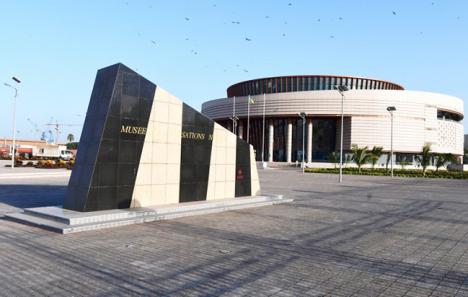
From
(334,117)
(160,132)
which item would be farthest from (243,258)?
(334,117)

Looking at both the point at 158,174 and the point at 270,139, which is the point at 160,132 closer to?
the point at 158,174

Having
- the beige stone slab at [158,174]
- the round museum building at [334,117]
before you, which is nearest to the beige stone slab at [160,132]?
the beige stone slab at [158,174]

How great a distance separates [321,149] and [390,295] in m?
73.6

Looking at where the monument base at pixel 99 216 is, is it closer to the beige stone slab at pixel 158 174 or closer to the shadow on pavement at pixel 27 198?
the beige stone slab at pixel 158 174

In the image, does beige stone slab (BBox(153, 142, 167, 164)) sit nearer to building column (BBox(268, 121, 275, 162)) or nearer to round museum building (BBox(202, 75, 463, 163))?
round museum building (BBox(202, 75, 463, 163))

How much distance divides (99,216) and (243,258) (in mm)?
5473

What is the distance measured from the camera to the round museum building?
70688 mm

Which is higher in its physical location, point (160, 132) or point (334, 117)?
point (334, 117)

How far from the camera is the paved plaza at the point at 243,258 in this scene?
6254mm

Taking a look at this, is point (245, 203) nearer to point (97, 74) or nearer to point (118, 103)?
point (118, 103)

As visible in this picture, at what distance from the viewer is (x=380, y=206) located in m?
17.8

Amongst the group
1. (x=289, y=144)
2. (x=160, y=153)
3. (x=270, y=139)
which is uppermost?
(x=270, y=139)

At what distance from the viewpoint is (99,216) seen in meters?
11.3

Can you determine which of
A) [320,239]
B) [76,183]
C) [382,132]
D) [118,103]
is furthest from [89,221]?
[382,132]
